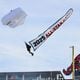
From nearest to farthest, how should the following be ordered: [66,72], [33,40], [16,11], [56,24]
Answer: [16,11], [33,40], [56,24], [66,72]

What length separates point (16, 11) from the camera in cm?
7250

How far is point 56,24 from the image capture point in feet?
282

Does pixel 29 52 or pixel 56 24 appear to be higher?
pixel 56 24

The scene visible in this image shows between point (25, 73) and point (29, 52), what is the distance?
6880 centimetres

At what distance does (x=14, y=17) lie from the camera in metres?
73.0

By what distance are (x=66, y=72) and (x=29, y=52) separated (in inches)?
1615

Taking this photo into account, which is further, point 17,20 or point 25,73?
point 25,73

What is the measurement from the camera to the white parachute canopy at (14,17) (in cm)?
7250

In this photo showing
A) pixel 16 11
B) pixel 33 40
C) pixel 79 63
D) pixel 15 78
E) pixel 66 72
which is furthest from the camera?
pixel 15 78

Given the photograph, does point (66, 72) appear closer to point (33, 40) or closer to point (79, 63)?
point (79, 63)

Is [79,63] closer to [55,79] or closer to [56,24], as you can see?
[56,24]

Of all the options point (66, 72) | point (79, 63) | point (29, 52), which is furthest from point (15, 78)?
point (29, 52)

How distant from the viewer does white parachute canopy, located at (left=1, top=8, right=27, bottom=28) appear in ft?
238

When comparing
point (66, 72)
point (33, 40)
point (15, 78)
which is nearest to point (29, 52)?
point (33, 40)
